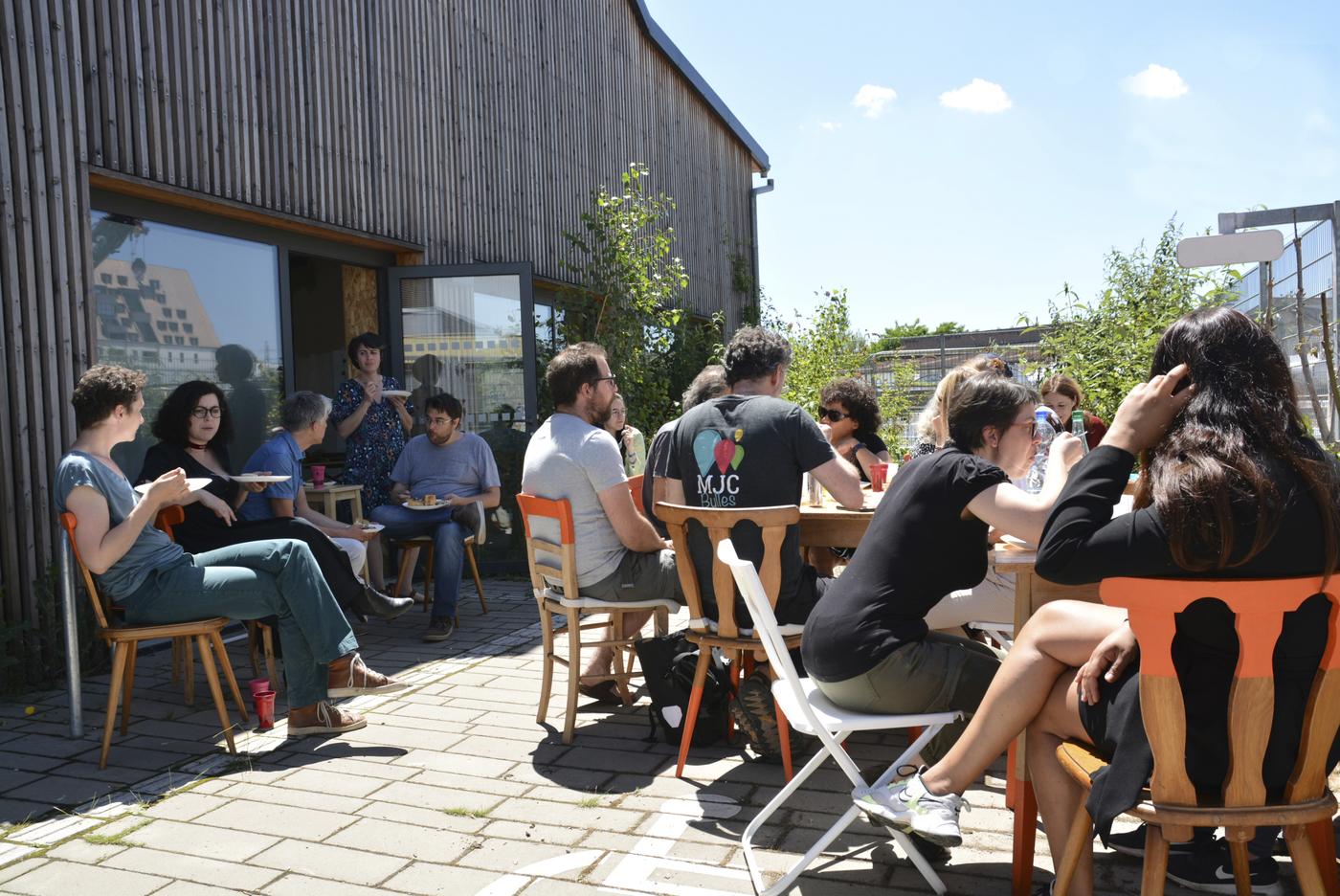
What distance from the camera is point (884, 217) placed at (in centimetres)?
1788

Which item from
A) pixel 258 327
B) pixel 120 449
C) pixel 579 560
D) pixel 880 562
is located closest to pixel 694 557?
pixel 579 560

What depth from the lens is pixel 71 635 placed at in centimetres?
394

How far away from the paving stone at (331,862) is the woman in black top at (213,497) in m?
1.76

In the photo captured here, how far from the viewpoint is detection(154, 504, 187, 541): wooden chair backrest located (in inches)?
165

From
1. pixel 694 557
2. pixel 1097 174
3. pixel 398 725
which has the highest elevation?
pixel 1097 174

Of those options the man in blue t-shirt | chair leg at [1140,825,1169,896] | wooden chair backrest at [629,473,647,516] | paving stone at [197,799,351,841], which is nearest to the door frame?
the man in blue t-shirt

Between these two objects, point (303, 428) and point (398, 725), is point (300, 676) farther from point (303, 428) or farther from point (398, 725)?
point (303, 428)

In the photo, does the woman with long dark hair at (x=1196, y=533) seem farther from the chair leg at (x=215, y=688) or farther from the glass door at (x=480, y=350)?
the glass door at (x=480, y=350)

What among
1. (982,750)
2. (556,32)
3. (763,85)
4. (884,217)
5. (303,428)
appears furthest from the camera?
(884,217)

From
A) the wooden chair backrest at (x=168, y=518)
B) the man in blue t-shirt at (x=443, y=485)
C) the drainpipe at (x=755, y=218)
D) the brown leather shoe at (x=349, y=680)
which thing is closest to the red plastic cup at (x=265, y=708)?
the brown leather shoe at (x=349, y=680)

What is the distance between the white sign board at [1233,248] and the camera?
509 centimetres

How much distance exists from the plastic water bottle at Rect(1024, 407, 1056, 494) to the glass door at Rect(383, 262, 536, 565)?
15.1 ft

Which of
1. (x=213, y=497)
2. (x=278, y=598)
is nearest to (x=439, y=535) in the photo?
(x=213, y=497)

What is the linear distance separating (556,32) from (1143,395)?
9.63 m
